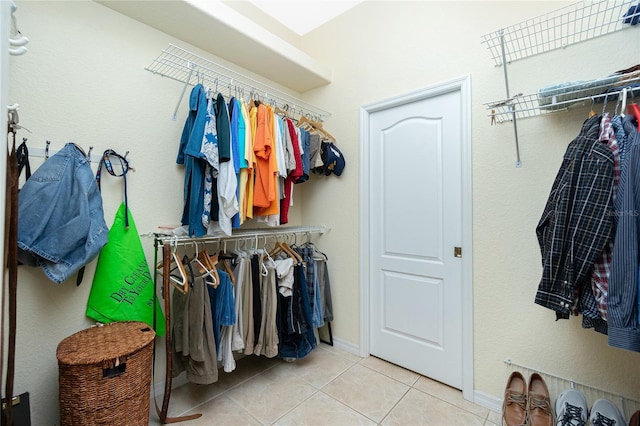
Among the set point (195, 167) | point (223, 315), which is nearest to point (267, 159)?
point (195, 167)

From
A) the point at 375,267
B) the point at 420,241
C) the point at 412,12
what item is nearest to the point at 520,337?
the point at 420,241

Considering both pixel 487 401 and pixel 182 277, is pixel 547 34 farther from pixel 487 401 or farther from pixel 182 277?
pixel 182 277

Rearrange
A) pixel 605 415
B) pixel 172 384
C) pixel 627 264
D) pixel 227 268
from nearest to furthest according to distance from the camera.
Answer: pixel 627 264
pixel 605 415
pixel 227 268
pixel 172 384

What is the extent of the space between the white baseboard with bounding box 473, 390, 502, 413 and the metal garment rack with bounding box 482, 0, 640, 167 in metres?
1.43

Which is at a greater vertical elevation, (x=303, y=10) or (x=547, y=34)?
(x=303, y=10)

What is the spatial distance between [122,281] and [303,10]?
8.18ft

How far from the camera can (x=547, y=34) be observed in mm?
1613

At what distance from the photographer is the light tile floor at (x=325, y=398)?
1690 mm

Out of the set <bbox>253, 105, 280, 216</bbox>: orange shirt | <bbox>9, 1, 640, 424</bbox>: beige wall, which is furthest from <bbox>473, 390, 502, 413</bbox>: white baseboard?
<bbox>253, 105, 280, 216</bbox>: orange shirt

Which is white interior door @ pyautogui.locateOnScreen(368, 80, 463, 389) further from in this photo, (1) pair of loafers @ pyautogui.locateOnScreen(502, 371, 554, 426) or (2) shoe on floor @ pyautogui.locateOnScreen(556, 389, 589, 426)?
(2) shoe on floor @ pyautogui.locateOnScreen(556, 389, 589, 426)

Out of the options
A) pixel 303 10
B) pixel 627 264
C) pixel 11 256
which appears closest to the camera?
pixel 627 264

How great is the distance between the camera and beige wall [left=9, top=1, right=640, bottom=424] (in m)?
1.48

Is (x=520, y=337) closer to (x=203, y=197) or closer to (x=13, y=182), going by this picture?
(x=203, y=197)

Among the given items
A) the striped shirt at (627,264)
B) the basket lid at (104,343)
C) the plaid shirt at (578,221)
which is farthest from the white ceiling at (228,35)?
the striped shirt at (627,264)
